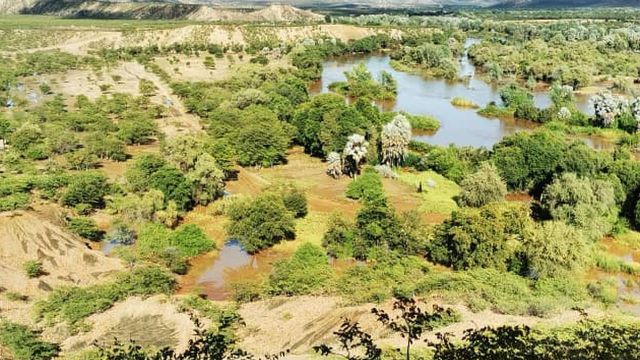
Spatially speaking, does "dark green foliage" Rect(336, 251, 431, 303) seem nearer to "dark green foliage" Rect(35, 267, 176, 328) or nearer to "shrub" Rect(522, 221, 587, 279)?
"shrub" Rect(522, 221, 587, 279)

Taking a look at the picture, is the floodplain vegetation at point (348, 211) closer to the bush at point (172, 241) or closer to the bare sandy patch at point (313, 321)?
the bush at point (172, 241)

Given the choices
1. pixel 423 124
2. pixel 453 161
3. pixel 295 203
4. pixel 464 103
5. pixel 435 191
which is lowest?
pixel 435 191

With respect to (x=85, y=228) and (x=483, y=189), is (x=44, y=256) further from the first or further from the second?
(x=483, y=189)

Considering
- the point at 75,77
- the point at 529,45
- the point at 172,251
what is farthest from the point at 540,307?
the point at 529,45

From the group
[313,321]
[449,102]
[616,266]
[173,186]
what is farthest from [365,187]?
[449,102]

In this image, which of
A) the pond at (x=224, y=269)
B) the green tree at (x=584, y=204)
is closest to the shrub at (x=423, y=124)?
the green tree at (x=584, y=204)

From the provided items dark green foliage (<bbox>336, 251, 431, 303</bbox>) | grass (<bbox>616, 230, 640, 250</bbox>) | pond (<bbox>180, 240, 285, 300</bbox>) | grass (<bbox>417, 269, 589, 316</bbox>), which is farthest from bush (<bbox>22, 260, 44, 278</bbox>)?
grass (<bbox>616, 230, 640, 250</bbox>)
